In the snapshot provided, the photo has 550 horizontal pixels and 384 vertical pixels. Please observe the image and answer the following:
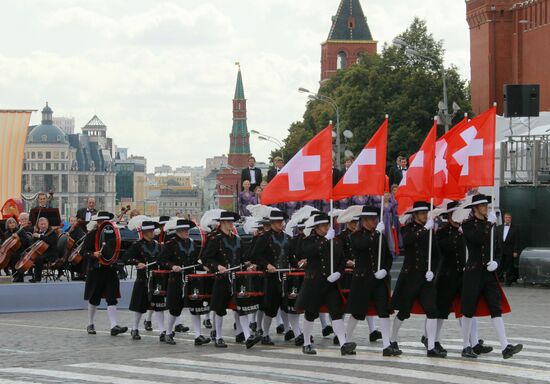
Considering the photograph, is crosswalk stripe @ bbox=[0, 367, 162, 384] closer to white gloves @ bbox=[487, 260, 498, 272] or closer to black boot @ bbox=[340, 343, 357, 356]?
black boot @ bbox=[340, 343, 357, 356]

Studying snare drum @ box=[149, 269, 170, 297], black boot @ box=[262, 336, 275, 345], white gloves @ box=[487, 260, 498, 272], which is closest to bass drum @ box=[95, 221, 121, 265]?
snare drum @ box=[149, 269, 170, 297]

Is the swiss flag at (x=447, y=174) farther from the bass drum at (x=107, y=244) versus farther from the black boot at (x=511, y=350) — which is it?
the bass drum at (x=107, y=244)

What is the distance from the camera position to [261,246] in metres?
20.6

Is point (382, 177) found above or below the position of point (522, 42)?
below

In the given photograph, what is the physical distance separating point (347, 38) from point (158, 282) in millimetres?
144826

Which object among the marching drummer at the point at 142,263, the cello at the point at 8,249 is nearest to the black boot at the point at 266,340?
the marching drummer at the point at 142,263

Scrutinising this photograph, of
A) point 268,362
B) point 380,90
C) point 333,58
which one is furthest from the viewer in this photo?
point 333,58

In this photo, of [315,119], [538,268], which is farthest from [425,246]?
[315,119]

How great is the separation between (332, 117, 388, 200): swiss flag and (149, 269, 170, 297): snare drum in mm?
3045

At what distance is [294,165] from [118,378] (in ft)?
16.2

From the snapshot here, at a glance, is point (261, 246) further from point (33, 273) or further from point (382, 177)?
point (33, 273)

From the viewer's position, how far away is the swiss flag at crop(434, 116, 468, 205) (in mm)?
19547

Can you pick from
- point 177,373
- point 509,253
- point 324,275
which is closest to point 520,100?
point 509,253

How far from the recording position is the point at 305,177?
2033 cm
